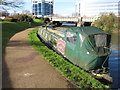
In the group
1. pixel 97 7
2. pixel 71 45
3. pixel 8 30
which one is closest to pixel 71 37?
pixel 71 45

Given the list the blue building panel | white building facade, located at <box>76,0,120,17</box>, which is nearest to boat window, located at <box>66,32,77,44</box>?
white building facade, located at <box>76,0,120,17</box>

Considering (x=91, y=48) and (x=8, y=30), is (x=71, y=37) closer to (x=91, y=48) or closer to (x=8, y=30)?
(x=91, y=48)

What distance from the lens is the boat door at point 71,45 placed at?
801cm

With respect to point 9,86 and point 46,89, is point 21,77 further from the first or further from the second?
point 46,89

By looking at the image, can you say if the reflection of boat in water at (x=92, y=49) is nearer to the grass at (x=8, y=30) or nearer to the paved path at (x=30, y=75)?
the paved path at (x=30, y=75)

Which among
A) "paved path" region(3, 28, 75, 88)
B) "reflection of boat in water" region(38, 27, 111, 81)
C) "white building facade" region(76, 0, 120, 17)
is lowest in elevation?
"paved path" region(3, 28, 75, 88)

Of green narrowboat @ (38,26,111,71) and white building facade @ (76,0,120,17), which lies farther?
white building facade @ (76,0,120,17)

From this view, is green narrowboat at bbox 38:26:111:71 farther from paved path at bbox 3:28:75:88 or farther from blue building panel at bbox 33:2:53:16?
blue building panel at bbox 33:2:53:16

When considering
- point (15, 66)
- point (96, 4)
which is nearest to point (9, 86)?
point (15, 66)

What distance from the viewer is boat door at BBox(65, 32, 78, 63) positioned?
8012 millimetres

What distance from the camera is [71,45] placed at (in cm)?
838

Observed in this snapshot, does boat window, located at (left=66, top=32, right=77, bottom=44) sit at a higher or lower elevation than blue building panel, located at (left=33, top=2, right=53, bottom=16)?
lower

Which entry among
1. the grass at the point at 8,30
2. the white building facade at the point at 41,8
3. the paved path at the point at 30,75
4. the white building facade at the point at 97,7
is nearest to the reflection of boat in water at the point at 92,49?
the paved path at the point at 30,75

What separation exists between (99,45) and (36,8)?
156945 millimetres
